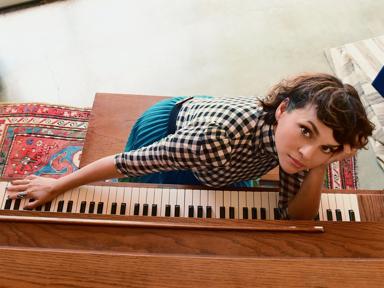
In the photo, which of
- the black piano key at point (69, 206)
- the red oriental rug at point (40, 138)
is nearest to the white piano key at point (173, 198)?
the black piano key at point (69, 206)

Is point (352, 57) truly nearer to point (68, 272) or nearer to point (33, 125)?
point (33, 125)

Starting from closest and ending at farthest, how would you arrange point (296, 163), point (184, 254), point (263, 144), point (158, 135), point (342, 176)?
point (184, 254) → point (296, 163) → point (263, 144) → point (158, 135) → point (342, 176)

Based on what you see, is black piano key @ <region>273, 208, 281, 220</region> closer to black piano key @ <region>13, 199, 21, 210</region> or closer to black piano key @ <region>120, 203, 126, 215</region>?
black piano key @ <region>120, 203, 126, 215</region>

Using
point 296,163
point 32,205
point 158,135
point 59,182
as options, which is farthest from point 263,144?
point 32,205

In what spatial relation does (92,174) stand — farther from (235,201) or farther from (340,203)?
(340,203)

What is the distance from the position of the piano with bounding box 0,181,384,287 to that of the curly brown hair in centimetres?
27

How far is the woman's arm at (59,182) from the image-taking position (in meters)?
1.31

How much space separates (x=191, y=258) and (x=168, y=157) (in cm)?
40

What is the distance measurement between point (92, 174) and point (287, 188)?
65cm

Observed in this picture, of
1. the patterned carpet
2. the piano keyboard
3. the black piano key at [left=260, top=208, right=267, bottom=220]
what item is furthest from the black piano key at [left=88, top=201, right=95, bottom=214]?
the patterned carpet

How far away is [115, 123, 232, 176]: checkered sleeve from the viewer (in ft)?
3.94

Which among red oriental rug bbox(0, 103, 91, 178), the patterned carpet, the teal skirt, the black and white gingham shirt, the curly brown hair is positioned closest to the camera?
the curly brown hair

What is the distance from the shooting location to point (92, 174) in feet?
4.32

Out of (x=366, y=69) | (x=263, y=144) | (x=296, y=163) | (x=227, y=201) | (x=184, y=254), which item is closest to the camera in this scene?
(x=184, y=254)
